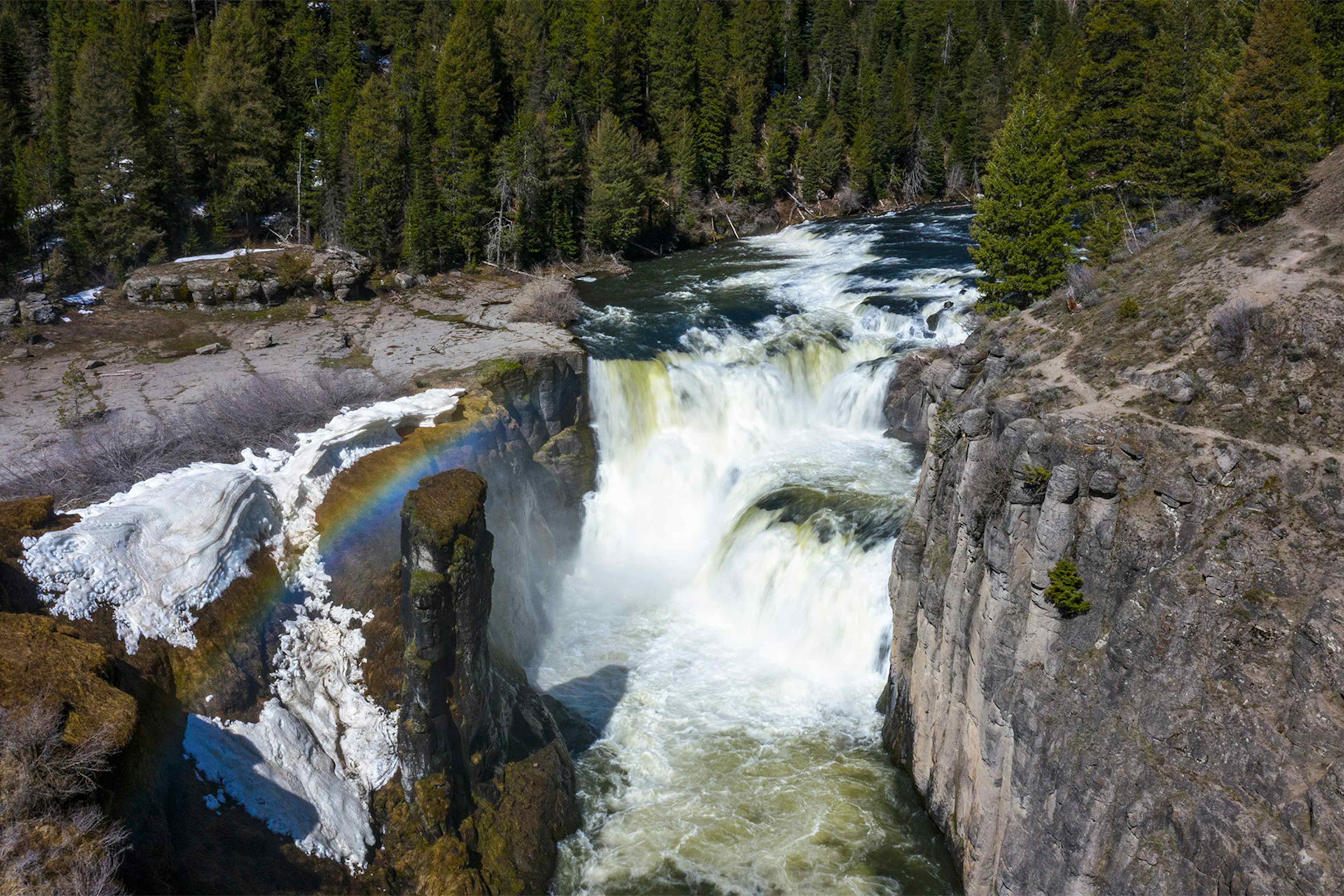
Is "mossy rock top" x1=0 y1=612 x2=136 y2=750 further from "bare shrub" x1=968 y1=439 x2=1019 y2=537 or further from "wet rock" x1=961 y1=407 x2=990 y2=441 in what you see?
"wet rock" x1=961 y1=407 x2=990 y2=441

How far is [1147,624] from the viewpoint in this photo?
473 inches

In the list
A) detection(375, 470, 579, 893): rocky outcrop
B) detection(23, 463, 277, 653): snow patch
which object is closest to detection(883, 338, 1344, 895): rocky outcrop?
detection(375, 470, 579, 893): rocky outcrop

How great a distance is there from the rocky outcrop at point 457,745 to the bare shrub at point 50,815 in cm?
510

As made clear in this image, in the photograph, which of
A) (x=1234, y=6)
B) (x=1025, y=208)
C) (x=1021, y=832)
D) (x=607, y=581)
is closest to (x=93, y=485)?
(x=607, y=581)

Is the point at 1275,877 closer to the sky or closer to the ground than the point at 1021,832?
closer to the sky

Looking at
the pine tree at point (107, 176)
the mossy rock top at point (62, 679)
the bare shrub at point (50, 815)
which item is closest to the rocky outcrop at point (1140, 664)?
the bare shrub at point (50, 815)

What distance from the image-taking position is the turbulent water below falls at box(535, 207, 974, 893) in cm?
1625

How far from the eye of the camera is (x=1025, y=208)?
2392 centimetres

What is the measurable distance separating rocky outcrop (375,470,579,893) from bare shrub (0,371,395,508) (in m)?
6.99

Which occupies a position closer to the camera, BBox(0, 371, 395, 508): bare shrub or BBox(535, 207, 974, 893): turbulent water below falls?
BBox(535, 207, 974, 893): turbulent water below falls

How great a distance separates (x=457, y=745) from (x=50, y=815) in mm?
6670

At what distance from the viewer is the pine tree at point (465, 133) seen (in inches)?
1746

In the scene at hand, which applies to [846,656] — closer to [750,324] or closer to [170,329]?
[750,324]

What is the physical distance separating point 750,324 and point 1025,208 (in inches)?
563
